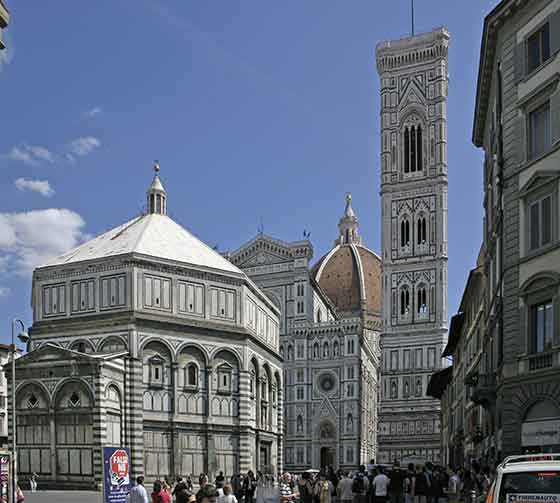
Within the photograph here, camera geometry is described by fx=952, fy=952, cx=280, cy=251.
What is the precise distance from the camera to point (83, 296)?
53.1 meters

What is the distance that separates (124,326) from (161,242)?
6.79m

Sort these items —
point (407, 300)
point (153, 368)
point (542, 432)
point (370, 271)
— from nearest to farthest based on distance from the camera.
A: point (542, 432)
point (153, 368)
point (407, 300)
point (370, 271)

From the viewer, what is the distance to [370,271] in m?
152

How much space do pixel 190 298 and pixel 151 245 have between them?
3.91 metres

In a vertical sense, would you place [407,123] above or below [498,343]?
above

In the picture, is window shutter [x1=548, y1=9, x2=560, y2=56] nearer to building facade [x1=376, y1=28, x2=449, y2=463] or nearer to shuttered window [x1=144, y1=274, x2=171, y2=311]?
shuttered window [x1=144, y1=274, x2=171, y2=311]


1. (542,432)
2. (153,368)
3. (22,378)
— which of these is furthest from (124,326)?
(542,432)

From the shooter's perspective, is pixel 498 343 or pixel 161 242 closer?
pixel 498 343

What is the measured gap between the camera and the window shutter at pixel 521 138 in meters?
25.3

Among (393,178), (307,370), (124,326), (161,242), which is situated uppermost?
(393,178)

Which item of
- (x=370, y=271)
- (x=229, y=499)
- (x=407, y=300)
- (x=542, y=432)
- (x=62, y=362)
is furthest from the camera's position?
(x=370, y=271)

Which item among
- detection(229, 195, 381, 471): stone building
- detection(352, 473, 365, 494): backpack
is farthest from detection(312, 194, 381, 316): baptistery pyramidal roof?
detection(352, 473, 365, 494): backpack

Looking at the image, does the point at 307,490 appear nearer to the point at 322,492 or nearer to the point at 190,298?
the point at 322,492

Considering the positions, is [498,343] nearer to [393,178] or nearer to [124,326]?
[124,326]
